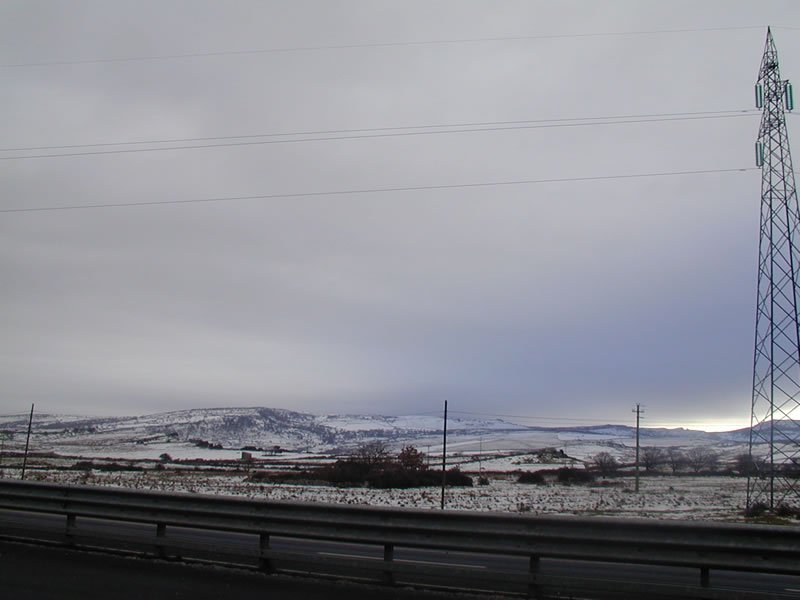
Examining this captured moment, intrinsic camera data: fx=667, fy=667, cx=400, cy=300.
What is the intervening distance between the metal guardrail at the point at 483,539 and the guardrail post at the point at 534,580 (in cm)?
1

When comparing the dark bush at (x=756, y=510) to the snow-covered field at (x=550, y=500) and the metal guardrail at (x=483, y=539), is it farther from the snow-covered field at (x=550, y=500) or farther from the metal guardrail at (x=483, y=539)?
the metal guardrail at (x=483, y=539)

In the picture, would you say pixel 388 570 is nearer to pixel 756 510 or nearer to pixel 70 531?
pixel 70 531

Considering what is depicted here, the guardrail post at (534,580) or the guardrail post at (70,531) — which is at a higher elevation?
the guardrail post at (534,580)

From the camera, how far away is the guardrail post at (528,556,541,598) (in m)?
8.04

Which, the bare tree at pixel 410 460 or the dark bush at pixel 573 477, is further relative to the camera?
the bare tree at pixel 410 460

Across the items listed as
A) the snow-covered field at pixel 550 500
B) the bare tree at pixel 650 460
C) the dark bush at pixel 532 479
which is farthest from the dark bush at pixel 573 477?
the bare tree at pixel 650 460

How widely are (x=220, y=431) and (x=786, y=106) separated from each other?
17752cm

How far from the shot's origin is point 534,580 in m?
8.03

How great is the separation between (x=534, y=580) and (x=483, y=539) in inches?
30.7

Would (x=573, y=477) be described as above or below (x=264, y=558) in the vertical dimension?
below

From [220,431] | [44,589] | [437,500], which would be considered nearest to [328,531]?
[44,589]

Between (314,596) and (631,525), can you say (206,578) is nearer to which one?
(314,596)

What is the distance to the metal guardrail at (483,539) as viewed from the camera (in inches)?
296

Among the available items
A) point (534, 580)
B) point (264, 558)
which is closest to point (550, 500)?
point (264, 558)
